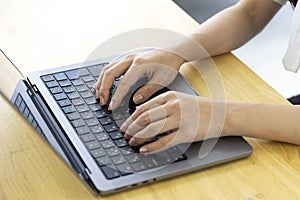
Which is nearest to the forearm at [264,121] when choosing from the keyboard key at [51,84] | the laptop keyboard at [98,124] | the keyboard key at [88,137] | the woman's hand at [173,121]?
the woman's hand at [173,121]

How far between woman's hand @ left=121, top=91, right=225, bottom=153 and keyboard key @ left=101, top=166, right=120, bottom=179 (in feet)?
0.21

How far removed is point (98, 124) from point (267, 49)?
5.49 feet

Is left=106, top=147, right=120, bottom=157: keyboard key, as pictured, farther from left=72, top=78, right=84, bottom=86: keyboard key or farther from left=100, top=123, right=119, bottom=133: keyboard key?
left=72, top=78, right=84, bottom=86: keyboard key

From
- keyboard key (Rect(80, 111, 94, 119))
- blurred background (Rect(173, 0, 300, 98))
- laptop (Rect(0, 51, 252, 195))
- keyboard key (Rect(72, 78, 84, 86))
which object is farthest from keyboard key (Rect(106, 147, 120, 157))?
blurred background (Rect(173, 0, 300, 98))

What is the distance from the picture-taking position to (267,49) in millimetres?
2596

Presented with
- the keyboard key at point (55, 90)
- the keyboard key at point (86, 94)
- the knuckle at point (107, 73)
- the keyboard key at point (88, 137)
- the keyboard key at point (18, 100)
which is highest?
the keyboard key at point (18, 100)

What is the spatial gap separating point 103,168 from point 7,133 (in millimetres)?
194

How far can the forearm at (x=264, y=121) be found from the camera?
1045 millimetres

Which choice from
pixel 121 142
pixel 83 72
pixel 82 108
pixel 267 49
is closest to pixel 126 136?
pixel 121 142

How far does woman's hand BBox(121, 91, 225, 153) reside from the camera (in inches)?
39.4

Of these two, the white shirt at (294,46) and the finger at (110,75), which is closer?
the finger at (110,75)

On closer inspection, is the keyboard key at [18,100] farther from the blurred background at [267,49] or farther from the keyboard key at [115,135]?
the blurred background at [267,49]

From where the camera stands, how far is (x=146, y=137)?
100 centimetres

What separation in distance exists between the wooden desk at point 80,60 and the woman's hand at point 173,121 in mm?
67
